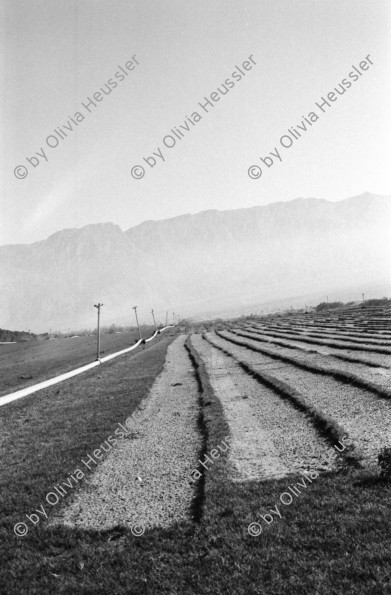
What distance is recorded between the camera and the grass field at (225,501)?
7309 millimetres

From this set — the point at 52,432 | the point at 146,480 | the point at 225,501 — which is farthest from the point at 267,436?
the point at 52,432

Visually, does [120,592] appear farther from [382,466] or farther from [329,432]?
[329,432]

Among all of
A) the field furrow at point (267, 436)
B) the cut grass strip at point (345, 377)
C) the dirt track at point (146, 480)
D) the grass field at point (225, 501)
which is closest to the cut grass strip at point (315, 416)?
the grass field at point (225, 501)

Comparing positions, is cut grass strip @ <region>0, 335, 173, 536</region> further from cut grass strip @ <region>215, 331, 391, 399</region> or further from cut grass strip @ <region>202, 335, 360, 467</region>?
cut grass strip @ <region>215, 331, 391, 399</region>

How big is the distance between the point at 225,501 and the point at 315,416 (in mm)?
7312

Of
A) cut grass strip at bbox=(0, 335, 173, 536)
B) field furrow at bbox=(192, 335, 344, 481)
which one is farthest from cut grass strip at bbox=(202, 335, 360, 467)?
cut grass strip at bbox=(0, 335, 173, 536)

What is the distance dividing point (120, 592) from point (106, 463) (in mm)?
6577

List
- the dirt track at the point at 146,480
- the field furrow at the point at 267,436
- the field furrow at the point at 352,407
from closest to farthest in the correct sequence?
the dirt track at the point at 146,480
the field furrow at the point at 267,436
the field furrow at the point at 352,407

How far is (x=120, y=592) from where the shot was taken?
7164 mm

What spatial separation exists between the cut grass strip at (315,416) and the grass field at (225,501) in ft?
0.23

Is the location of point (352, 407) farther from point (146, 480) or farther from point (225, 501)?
point (146, 480)

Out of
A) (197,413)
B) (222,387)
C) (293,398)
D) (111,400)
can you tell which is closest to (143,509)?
(197,413)

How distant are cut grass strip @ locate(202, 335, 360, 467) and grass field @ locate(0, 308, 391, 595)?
0.23 feet

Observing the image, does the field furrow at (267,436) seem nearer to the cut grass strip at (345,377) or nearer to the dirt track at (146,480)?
the dirt track at (146,480)
